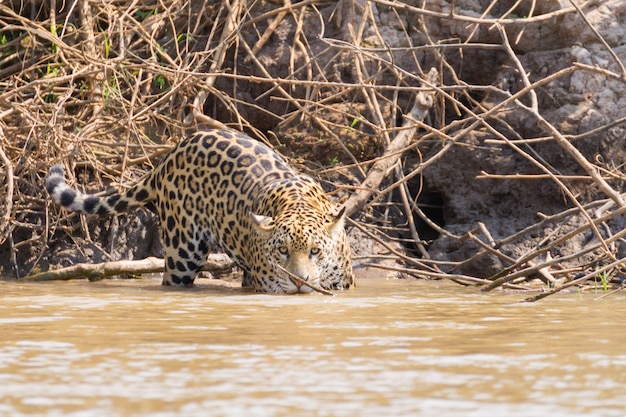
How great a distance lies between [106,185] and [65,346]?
171 inches

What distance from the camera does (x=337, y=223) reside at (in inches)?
253

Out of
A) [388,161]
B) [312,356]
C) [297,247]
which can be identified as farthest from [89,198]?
[312,356]

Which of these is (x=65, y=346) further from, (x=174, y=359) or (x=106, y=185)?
(x=106, y=185)

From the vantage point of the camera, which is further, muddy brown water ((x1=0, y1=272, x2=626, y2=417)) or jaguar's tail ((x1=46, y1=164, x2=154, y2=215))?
jaguar's tail ((x1=46, y1=164, x2=154, y2=215))

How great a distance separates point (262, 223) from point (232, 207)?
61cm

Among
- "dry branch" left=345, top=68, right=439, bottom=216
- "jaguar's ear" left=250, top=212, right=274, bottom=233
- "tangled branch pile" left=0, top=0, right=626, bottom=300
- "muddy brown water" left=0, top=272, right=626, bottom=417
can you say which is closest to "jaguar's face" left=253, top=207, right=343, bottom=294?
"jaguar's ear" left=250, top=212, right=274, bottom=233

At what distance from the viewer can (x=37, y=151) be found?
7.77 metres

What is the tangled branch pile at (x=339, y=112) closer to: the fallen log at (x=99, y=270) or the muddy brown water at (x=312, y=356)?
the fallen log at (x=99, y=270)

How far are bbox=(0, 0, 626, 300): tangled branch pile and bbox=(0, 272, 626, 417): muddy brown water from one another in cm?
210

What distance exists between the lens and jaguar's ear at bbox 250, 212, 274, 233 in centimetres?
632

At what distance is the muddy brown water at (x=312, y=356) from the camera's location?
3018mm

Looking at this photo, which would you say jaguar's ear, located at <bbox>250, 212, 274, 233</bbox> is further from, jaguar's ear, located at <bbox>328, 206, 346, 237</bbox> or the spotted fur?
jaguar's ear, located at <bbox>328, 206, 346, 237</bbox>

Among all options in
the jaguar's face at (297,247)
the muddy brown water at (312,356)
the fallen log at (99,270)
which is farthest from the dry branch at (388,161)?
the muddy brown water at (312,356)

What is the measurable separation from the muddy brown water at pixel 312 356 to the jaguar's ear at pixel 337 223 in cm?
60
